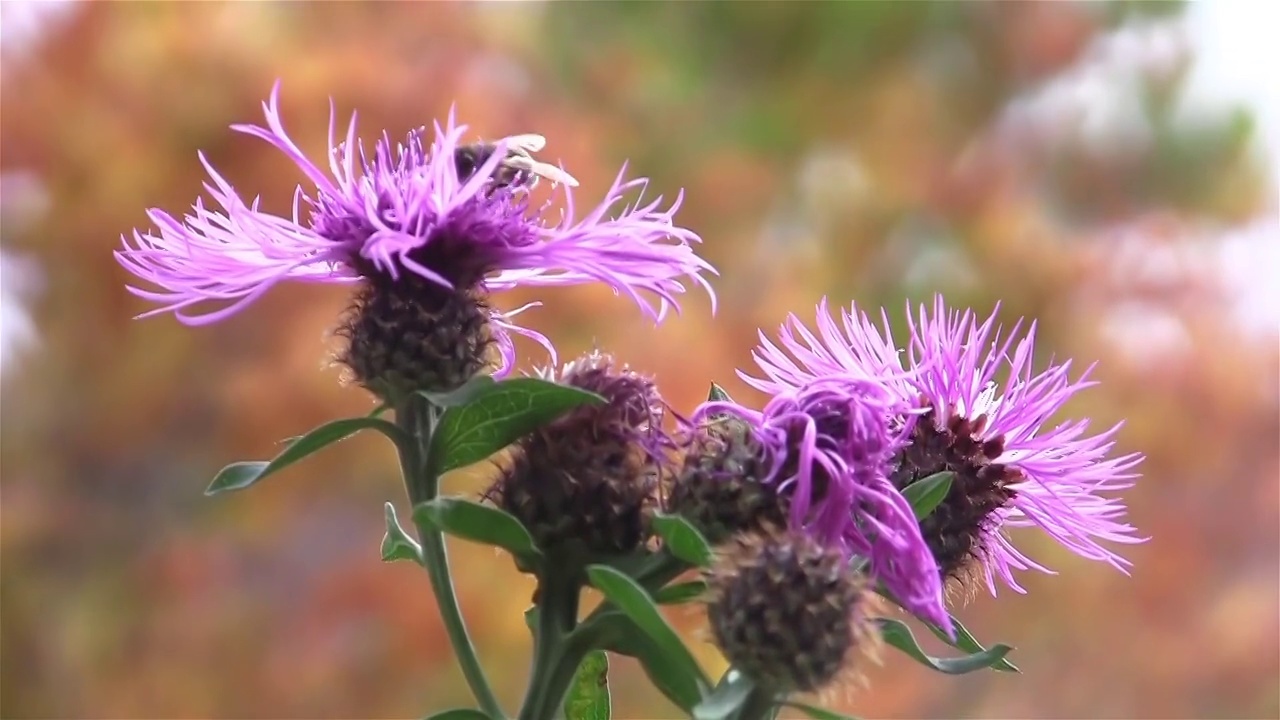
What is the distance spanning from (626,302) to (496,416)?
4.57 feet

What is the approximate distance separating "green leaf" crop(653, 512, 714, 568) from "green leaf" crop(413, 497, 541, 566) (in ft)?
0.17

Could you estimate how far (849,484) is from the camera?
446 mm

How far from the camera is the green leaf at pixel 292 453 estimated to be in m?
0.45

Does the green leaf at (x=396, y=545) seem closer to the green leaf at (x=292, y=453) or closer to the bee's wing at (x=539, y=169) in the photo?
the green leaf at (x=292, y=453)

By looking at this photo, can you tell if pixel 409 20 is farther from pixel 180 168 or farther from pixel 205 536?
pixel 205 536

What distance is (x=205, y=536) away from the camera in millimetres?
1838

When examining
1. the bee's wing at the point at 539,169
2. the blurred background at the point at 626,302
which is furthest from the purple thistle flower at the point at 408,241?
the blurred background at the point at 626,302

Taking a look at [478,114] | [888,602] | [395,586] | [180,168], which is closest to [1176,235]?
[478,114]

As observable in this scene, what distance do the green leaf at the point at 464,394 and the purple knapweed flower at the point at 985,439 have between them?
13cm

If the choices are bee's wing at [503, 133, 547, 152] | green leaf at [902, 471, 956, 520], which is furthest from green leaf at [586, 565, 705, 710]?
bee's wing at [503, 133, 547, 152]

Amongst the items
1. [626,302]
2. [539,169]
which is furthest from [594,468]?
[626,302]

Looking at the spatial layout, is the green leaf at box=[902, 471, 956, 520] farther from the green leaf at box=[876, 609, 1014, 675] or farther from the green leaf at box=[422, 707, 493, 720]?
the green leaf at box=[422, 707, 493, 720]

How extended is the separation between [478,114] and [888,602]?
56.9 inches

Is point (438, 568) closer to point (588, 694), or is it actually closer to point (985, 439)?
point (588, 694)
